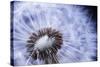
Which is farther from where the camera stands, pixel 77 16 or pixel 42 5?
pixel 77 16

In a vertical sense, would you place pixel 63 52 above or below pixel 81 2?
below

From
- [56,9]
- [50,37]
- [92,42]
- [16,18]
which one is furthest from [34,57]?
[92,42]

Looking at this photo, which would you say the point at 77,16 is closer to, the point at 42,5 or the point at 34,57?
the point at 42,5

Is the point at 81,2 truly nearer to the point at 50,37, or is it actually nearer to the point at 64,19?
the point at 64,19

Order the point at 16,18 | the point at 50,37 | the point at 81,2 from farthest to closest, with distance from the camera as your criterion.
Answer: the point at 81,2 → the point at 50,37 → the point at 16,18

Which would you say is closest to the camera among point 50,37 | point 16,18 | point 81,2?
point 16,18
